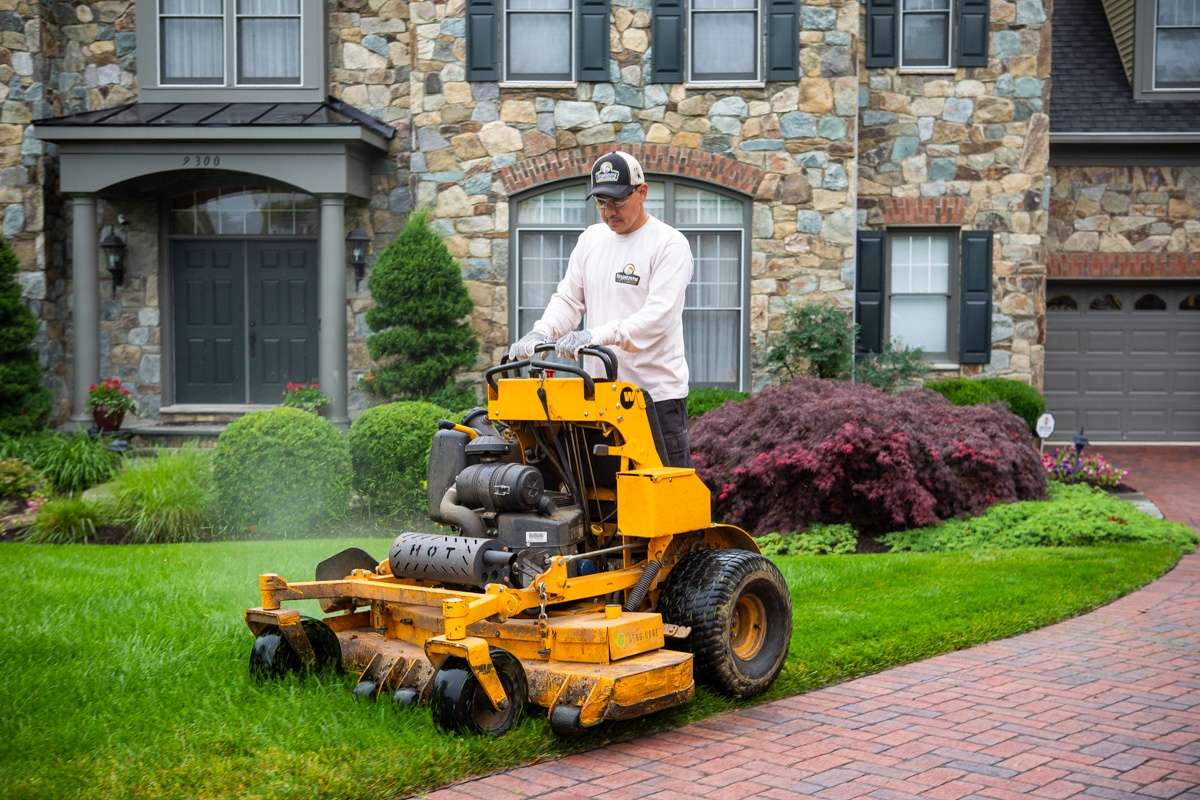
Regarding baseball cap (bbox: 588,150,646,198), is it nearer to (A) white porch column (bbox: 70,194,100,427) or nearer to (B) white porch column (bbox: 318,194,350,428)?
(B) white porch column (bbox: 318,194,350,428)

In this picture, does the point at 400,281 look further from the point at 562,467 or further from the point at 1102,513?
the point at 562,467

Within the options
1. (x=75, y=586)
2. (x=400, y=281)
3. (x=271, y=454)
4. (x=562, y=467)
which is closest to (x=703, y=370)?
(x=400, y=281)

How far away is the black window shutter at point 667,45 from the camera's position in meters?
14.3

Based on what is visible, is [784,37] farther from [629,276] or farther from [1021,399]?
[629,276]

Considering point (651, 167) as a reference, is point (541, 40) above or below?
above

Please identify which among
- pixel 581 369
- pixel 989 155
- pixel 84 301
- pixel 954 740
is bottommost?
pixel 954 740

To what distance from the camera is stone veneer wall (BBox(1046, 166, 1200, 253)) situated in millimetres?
16969

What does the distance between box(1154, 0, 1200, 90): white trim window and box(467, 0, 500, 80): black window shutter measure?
29.7 feet

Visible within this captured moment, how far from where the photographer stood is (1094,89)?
17641mm

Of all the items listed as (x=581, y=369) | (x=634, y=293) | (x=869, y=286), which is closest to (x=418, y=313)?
(x=869, y=286)

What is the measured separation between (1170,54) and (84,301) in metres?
14.1

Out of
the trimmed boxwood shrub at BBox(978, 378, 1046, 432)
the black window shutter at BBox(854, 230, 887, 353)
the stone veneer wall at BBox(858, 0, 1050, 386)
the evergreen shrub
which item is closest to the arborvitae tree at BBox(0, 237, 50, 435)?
the evergreen shrub

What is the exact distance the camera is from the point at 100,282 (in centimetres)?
1545

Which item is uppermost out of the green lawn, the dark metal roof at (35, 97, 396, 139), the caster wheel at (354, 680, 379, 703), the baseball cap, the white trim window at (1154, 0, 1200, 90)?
the white trim window at (1154, 0, 1200, 90)
